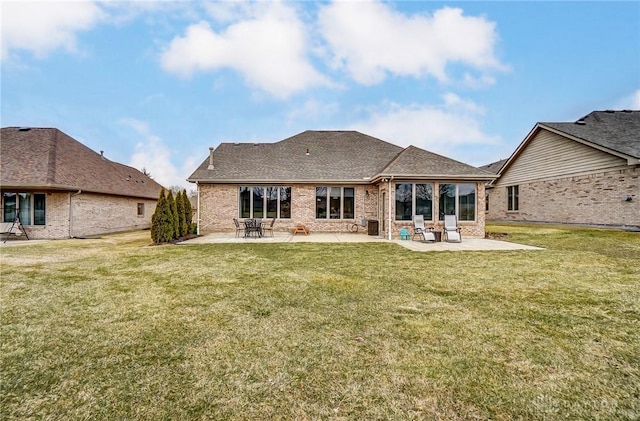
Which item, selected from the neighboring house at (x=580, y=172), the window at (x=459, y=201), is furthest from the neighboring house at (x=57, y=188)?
the neighboring house at (x=580, y=172)

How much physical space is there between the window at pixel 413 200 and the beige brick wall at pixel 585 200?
29.2 feet

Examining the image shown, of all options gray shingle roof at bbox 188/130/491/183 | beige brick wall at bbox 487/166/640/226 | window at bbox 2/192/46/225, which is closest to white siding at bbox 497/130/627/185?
beige brick wall at bbox 487/166/640/226

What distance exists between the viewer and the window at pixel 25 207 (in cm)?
1320

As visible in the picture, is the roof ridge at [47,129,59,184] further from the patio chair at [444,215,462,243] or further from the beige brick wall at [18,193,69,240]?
the patio chair at [444,215,462,243]

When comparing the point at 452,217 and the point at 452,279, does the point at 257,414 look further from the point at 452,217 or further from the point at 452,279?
the point at 452,217

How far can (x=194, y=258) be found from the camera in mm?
8055

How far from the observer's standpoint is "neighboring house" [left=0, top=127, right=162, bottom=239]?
518 inches

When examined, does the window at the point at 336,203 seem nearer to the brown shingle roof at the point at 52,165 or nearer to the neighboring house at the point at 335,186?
the neighboring house at the point at 335,186

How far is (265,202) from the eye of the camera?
49.0 ft

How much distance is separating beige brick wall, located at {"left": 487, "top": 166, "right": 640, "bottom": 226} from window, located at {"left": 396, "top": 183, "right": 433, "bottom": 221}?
8.89m

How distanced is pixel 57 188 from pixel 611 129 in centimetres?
2668

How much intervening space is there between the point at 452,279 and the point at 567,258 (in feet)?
13.6

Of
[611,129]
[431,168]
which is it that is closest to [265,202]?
[431,168]

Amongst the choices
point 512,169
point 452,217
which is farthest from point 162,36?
point 512,169
